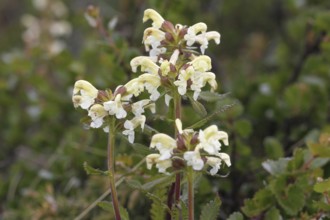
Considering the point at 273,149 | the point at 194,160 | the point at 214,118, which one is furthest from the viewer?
the point at 214,118

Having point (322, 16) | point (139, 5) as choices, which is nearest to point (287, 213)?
point (322, 16)

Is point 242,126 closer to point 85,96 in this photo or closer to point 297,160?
point 297,160

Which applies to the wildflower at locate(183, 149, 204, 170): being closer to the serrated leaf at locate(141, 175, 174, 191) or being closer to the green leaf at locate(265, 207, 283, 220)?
the serrated leaf at locate(141, 175, 174, 191)

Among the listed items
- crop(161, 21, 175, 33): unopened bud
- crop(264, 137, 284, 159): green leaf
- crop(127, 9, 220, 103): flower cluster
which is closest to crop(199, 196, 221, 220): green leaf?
crop(127, 9, 220, 103): flower cluster

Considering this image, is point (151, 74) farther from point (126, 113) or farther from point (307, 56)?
point (307, 56)

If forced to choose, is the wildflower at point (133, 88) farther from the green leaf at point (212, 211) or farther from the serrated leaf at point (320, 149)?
the serrated leaf at point (320, 149)

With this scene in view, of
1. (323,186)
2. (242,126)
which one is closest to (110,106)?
(323,186)
